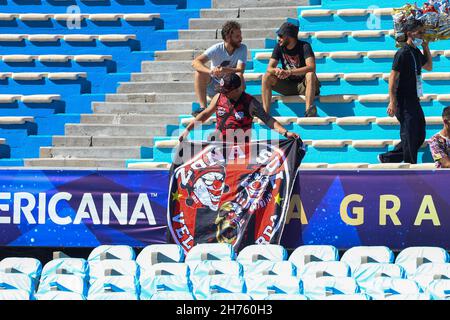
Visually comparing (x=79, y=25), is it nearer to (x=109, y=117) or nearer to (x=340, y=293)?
(x=109, y=117)

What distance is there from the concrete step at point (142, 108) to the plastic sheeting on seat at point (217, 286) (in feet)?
16.0

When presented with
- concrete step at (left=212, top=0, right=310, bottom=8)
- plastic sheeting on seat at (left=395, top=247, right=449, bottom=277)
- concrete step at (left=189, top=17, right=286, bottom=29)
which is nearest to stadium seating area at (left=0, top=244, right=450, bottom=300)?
plastic sheeting on seat at (left=395, top=247, right=449, bottom=277)

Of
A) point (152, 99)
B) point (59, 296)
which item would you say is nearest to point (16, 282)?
point (59, 296)

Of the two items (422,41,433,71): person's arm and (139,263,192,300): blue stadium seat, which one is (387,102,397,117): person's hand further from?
(139,263,192,300): blue stadium seat

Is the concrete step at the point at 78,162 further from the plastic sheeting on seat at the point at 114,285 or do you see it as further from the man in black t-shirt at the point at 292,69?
the plastic sheeting on seat at the point at 114,285

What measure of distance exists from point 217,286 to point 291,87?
15.0 ft

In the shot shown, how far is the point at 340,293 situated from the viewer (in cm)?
846

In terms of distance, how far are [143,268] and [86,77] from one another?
5.40 metres

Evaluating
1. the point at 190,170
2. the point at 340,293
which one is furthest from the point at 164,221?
the point at 340,293

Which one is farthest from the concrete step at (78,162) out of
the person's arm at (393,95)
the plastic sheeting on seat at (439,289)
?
the plastic sheeting on seat at (439,289)

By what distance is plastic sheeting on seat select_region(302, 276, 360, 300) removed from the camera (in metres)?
8.46

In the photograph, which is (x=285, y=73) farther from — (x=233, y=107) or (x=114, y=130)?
(x=114, y=130)

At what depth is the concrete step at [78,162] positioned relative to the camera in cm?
1303

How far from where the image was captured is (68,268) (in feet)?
30.8
